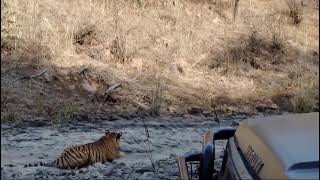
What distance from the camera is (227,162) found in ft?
7.66

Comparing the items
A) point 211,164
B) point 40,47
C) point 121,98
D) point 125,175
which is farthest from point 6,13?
point 211,164

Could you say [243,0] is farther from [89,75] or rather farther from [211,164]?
[211,164]

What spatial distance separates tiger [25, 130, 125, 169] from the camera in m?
4.88

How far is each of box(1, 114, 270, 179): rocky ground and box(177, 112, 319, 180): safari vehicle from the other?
1.98 m

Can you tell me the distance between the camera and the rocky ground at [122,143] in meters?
4.83

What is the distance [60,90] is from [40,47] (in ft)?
3.36

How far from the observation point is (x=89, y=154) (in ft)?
16.4

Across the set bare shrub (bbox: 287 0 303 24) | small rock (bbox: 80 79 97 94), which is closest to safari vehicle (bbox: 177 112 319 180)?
small rock (bbox: 80 79 97 94)

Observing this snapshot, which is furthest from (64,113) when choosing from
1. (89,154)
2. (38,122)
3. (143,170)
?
(143,170)

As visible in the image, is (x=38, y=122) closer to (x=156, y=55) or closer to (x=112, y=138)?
(x=112, y=138)

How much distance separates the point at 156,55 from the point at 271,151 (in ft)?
22.9

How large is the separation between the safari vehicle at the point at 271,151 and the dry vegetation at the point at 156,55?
4.16 meters

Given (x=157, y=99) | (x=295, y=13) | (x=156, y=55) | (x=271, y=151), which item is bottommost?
(x=157, y=99)

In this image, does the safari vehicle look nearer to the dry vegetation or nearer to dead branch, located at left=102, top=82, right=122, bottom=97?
the dry vegetation
